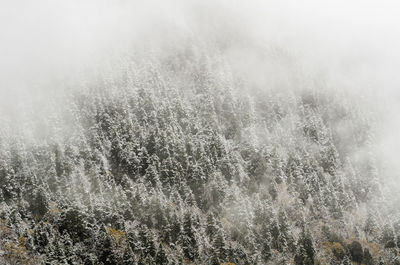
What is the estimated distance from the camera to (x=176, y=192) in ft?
531

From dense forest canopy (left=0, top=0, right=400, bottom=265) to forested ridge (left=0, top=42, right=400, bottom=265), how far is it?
433 millimetres

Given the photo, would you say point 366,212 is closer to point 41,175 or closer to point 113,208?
point 113,208

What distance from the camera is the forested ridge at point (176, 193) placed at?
5546 inches

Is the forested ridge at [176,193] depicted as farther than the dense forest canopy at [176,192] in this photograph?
No

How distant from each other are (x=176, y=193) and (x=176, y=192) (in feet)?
1.19

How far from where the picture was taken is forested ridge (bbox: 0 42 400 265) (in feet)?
462

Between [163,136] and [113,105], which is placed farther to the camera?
[113,105]

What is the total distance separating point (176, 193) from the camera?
162 m

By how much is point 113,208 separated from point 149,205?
1195 cm

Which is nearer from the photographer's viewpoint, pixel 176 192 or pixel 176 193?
pixel 176 193

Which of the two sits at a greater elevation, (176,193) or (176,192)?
(176,192)

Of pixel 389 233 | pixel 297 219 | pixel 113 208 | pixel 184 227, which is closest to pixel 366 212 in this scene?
→ pixel 389 233

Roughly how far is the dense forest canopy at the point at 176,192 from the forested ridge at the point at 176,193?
433 mm

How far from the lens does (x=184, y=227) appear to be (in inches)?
5837
